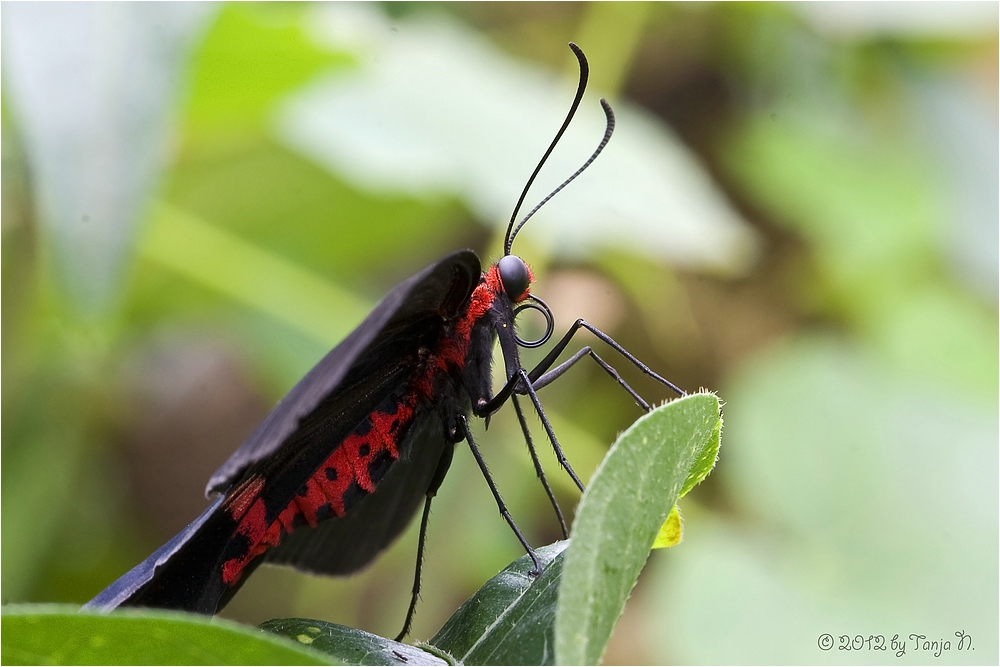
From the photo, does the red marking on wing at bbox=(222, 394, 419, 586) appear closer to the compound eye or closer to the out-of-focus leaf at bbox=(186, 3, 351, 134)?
the compound eye

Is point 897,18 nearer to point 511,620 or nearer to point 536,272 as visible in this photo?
point 536,272

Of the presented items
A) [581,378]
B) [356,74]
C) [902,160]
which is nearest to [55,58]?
[356,74]

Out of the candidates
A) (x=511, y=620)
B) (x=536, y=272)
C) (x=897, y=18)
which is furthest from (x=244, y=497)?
(x=897, y=18)

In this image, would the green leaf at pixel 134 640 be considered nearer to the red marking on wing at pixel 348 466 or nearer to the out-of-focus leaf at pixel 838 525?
the red marking on wing at pixel 348 466

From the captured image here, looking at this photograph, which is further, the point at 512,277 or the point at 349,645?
the point at 512,277

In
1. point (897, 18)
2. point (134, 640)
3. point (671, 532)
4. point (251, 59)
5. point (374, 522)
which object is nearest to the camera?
point (134, 640)

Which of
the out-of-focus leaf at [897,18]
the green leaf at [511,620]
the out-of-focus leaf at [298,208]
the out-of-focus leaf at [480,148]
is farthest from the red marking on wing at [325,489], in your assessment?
the out-of-focus leaf at [897,18]
